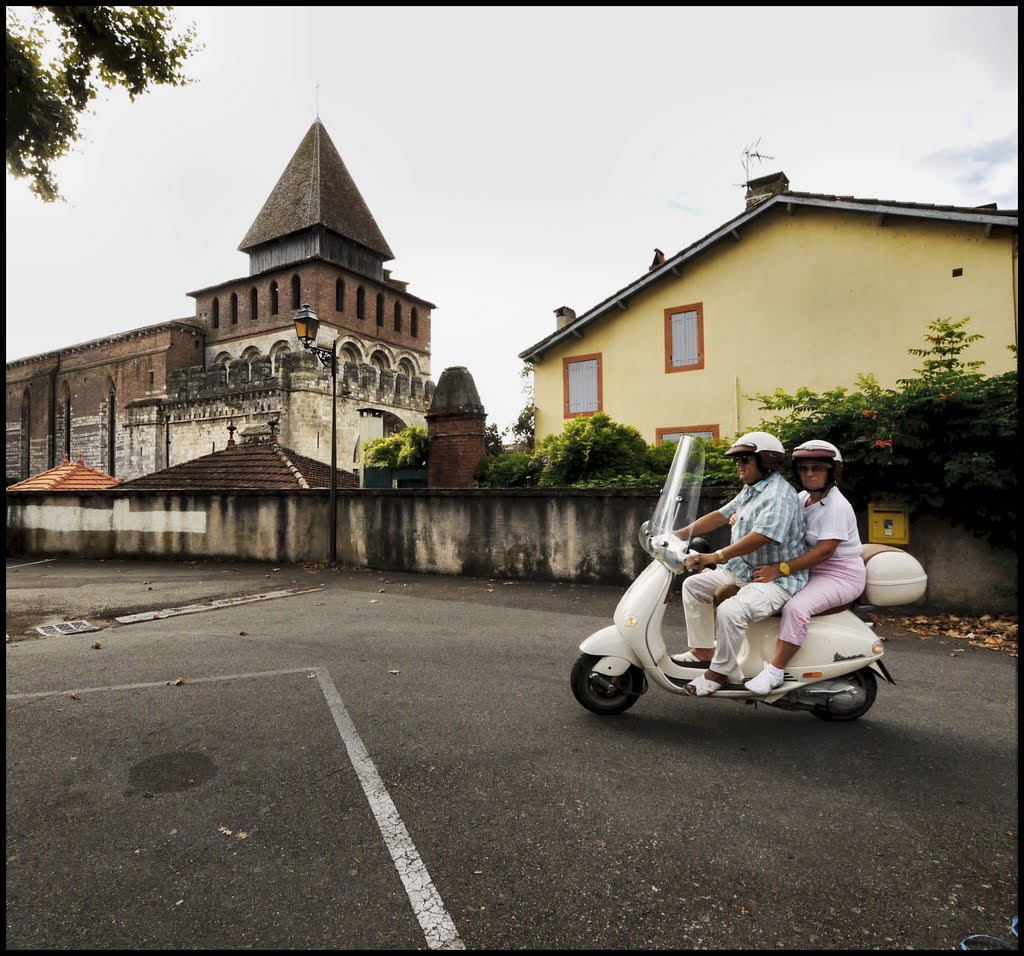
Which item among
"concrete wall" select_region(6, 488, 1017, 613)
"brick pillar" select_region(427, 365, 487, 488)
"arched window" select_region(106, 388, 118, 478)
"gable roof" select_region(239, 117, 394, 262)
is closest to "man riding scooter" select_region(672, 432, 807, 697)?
"concrete wall" select_region(6, 488, 1017, 613)

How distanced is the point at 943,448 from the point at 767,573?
534cm

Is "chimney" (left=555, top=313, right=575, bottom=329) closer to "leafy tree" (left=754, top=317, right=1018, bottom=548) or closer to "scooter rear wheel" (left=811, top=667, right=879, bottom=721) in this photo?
"leafy tree" (left=754, top=317, right=1018, bottom=548)

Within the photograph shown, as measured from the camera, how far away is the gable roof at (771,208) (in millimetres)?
13156

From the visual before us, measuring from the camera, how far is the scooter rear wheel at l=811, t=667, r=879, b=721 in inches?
152

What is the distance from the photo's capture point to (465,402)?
13.5 meters

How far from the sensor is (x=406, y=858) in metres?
2.56

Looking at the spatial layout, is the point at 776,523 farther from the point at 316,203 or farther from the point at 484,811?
the point at 316,203

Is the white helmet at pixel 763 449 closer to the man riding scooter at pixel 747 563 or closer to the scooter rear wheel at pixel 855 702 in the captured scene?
the man riding scooter at pixel 747 563

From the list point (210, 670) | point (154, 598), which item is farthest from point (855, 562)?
point (154, 598)

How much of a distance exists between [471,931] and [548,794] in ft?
3.27

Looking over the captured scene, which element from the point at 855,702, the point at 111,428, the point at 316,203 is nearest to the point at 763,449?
the point at 855,702

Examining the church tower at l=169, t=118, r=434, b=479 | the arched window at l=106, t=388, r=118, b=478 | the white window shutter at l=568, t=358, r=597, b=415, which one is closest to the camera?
the white window shutter at l=568, t=358, r=597, b=415

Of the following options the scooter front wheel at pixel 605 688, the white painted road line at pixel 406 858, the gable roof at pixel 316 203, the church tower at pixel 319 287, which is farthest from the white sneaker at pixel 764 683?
the gable roof at pixel 316 203

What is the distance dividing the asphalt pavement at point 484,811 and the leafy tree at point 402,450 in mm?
12778
